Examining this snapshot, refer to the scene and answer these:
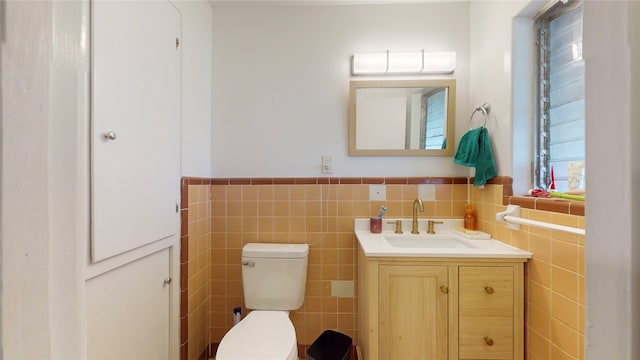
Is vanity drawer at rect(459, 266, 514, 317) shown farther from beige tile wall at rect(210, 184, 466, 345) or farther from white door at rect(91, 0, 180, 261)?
white door at rect(91, 0, 180, 261)

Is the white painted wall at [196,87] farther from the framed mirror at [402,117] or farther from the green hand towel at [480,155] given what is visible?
the green hand towel at [480,155]

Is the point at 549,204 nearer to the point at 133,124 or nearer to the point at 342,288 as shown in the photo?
the point at 342,288

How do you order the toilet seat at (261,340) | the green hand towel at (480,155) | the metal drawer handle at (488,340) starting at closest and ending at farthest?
the toilet seat at (261,340)
the metal drawer handle at (488,340)
the green hand towel at (480,155)

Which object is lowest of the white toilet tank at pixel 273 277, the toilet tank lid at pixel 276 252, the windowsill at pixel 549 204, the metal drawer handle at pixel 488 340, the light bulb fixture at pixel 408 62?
the metal drawer handle at pixel 488 340

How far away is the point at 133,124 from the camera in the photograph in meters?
1.07

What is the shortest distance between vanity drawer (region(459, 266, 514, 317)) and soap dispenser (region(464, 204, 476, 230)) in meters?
0.46

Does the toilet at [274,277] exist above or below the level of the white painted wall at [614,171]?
below

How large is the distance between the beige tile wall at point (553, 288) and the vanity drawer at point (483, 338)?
0.40ft

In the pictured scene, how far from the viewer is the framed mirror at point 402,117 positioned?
1.74 meters

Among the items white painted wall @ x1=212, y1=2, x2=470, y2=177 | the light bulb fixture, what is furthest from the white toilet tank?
the light bulb fixture

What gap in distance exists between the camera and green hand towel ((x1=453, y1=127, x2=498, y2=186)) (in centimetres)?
148

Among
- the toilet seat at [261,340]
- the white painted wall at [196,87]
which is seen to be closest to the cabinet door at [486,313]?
the toilet seat at [261,340]

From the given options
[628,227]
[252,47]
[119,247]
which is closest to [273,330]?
[119,247]

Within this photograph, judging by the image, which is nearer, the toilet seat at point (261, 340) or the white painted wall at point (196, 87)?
the toilet seat at point (261, 340)
